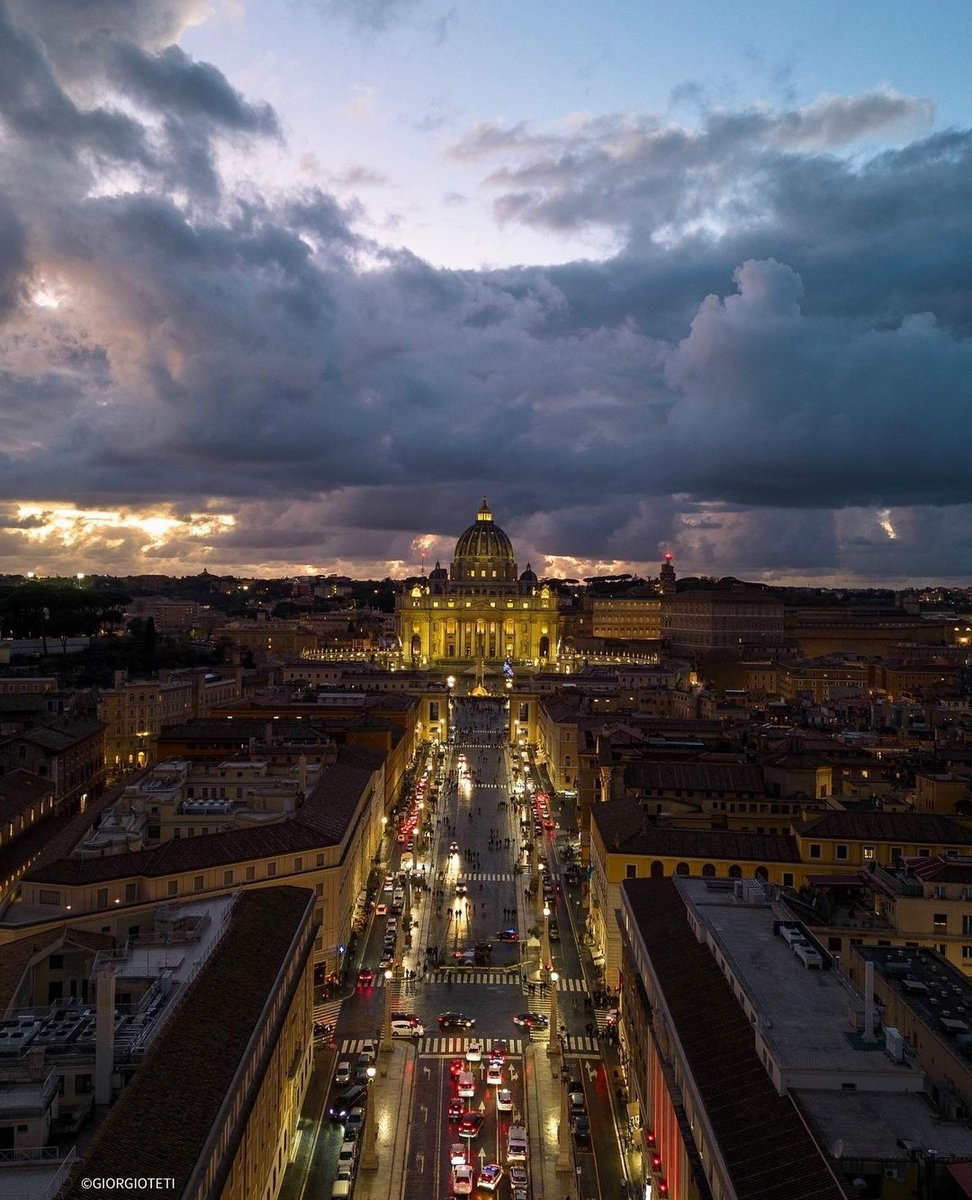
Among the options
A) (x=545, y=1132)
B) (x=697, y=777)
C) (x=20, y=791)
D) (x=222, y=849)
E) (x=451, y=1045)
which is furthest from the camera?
(x=20, y=791)

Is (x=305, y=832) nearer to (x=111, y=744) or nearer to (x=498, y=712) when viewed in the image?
(x=111, y=744)

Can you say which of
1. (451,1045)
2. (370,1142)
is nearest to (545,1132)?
(370,1142)

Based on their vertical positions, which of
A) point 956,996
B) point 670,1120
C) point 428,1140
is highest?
point 956,996

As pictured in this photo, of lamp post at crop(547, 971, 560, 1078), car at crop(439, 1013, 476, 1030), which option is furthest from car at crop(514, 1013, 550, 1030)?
car at crop(439, 1013, 476, 1030)

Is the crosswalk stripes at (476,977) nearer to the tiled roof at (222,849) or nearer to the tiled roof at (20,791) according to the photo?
the tiled roof at (222,849)

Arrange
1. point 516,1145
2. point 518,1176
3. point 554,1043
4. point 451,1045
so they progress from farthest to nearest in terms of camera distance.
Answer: point 451,1045
point 554,1043
point 516,1145
point 518,1176

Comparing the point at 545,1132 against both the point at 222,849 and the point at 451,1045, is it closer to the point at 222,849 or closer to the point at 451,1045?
the point at 451,1045

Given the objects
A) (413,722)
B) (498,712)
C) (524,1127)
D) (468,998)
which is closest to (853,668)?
(498,712)
